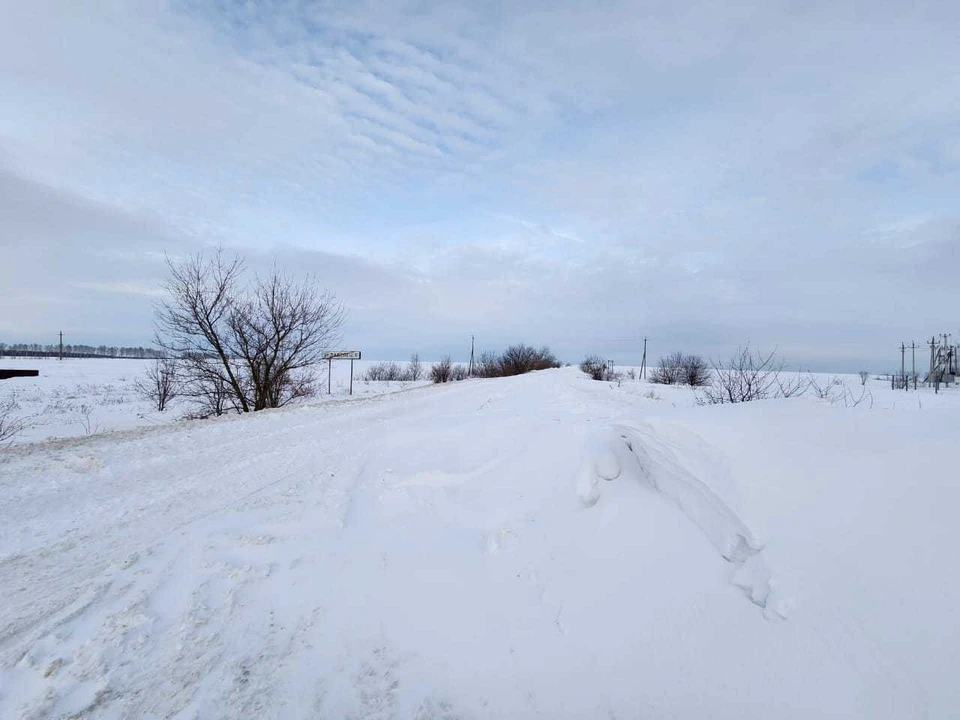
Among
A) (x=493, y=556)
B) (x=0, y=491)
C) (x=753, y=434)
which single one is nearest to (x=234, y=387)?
(x=0, y=491)

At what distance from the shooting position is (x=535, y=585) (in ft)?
10.4

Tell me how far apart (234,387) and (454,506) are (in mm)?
11706

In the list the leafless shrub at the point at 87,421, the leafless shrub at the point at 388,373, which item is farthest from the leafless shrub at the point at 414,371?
the leafless shrub at the point at 87,421

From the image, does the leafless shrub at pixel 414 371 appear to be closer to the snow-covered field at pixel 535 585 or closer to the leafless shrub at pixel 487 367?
the leafless shrub at pixel 487 367

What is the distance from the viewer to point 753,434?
3861 millimetres

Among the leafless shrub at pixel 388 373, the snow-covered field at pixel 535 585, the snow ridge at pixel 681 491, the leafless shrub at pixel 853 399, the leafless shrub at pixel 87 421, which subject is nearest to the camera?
the snow-covered field at pixel 535 585

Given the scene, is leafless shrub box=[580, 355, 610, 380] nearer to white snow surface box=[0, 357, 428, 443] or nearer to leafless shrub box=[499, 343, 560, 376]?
leafless shrub box=[499, 343, 560, 376]

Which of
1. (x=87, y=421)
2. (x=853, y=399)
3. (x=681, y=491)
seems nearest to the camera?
(x=681, y=491)

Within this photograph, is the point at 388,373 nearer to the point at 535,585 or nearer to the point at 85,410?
the point at 85,410

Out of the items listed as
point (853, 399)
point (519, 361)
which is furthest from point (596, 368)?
point (853, 399)

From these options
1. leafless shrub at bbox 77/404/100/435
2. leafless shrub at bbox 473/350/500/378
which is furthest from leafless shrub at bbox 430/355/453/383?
leafless shrub at bbox 77/404/100/435

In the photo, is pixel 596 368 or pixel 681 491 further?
pixel 596 368

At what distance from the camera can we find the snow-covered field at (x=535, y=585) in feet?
7.13

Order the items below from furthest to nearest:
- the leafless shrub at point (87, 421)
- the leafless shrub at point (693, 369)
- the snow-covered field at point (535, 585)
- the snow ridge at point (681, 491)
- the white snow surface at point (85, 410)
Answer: the leafless shrub at point (693, 369)
the white snow surface at point (85, 410)
the leafless shrub at point (87, 421)
the snow ridge at point (681, 491)
the snow-covered field at point (535, 585)
